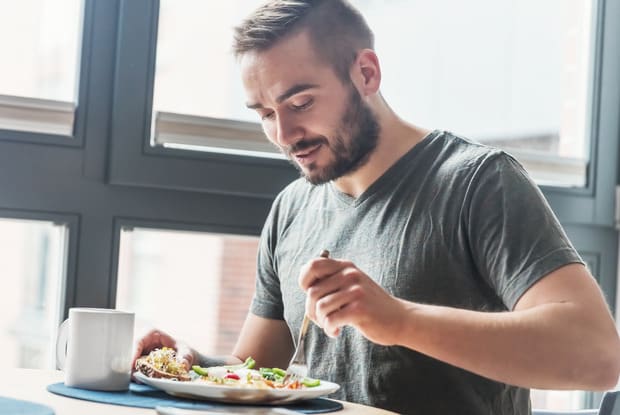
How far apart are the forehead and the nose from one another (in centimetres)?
4

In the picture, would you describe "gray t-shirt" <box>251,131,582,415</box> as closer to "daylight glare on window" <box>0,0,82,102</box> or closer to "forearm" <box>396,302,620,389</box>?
"forearm" <box>396,302,620,389</box>

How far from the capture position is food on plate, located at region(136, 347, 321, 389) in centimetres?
133

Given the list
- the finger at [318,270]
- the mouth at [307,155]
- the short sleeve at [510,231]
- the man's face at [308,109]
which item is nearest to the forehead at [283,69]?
the man's face at [308,109]

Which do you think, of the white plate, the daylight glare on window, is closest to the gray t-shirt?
the white plate

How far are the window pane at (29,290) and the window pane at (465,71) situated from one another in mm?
386

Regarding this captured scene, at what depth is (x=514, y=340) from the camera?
4.41 feet

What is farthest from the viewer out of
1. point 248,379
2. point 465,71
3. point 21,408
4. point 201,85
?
point 465,71

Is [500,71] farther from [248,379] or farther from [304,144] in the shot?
[248,379]

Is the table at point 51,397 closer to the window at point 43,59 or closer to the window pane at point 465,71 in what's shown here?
the window at point 43,59

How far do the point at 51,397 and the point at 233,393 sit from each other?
24 cm

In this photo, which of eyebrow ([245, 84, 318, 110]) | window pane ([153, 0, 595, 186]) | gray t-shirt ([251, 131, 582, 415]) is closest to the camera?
gray t-shirt ([251, 131, 582, 415])

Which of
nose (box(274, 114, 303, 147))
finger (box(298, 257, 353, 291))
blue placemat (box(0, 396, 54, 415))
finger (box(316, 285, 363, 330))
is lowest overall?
blue placemat (box(0, 396, 54, 415))

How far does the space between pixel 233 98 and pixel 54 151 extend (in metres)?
0.43

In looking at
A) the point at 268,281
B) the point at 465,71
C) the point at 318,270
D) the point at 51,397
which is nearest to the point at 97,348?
the point at 51,397
